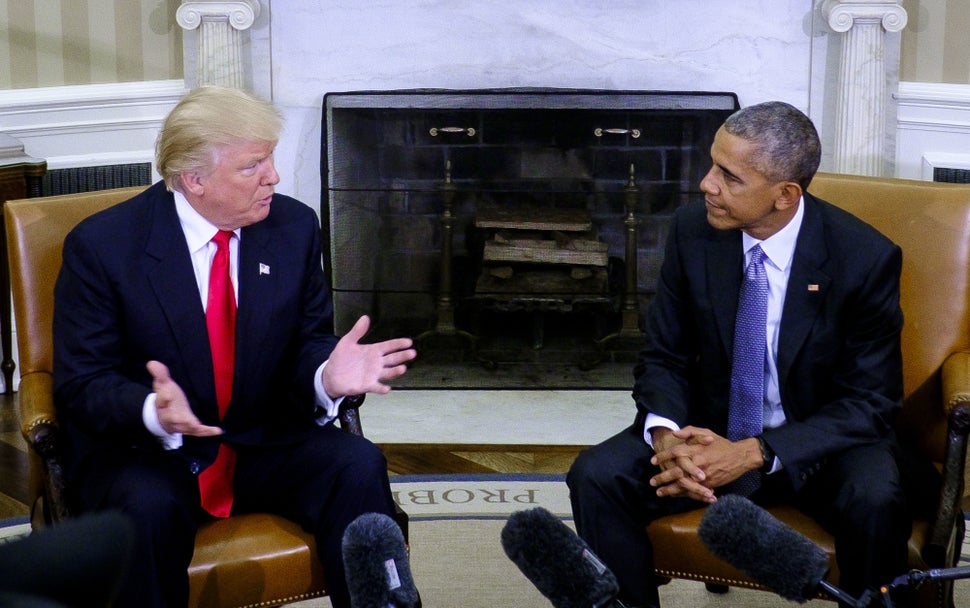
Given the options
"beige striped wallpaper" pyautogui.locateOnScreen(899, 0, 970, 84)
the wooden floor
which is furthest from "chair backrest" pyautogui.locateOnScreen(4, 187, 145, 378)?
"beige striped wallpaper" pyautogui.locateOnScreen(899, 0, 970, 84)

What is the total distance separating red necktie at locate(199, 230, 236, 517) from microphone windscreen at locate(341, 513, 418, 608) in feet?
3.08

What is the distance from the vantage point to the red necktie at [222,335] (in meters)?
2.32

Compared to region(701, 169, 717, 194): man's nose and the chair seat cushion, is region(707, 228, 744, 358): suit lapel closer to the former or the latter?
region(701, 169, 717, 194): man's nose

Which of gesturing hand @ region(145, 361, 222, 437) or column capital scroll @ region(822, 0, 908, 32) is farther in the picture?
column capital scroll @ region(822, 0, 908, 32)

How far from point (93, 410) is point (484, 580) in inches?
41.7

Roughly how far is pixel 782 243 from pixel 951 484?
55 cm

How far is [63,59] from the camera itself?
4.32 metres

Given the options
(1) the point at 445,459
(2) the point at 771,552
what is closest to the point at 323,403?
(2) the point at 771,552

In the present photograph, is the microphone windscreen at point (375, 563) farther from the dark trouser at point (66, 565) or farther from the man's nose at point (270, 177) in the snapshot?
the man's nose at point (270, 177)

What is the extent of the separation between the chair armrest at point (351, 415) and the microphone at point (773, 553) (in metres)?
1.21

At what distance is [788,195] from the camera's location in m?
2.39

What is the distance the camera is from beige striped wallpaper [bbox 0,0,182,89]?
4.27 meters

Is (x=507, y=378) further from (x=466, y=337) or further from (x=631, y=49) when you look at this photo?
(x=631, y=49)

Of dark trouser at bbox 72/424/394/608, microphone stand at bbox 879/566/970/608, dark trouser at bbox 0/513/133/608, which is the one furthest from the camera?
dark trouser at bbox 72/424/394/608
